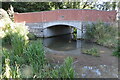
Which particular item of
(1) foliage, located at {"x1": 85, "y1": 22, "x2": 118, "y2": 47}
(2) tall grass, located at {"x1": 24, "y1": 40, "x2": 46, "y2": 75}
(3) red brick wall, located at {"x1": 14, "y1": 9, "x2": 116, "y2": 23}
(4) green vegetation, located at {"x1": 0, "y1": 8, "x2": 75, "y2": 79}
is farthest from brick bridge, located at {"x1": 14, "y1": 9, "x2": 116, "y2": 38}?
(2) tall grass, located at {"x1": 24, "y1": 40, "x2": 46, "y2": 75}

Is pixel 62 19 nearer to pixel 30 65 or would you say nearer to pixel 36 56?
pixel 36 56

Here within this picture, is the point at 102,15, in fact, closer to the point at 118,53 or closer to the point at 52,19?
the point at 52,19

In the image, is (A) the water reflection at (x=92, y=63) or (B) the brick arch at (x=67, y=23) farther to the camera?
(B) the brick arch at (x=67, y=23)

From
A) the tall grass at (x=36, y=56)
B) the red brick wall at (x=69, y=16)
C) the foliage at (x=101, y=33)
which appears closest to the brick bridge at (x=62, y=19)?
the red brick wall at (x=69, y=16)

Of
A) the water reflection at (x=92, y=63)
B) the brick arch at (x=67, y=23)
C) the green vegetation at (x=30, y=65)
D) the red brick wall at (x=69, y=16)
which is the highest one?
the red brick wall at (x=69, y=16)

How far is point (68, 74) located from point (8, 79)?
4.05ft

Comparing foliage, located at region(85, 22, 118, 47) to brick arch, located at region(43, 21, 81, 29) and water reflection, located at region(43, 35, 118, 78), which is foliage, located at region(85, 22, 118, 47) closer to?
brick arch, located at region(43, 21, 81, 29)

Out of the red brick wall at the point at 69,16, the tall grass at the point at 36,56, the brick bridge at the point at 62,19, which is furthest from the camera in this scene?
the brick bridge at the point at 62,19

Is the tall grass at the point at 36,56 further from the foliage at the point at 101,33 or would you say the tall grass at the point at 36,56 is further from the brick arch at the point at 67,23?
the brick arch at the point at 67,23

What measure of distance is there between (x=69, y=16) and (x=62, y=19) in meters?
0.67

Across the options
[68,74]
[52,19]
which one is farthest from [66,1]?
[68,74]

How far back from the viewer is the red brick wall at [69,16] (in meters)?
9.84

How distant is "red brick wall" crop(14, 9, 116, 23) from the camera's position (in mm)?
9836

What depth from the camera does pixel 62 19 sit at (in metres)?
11.0
